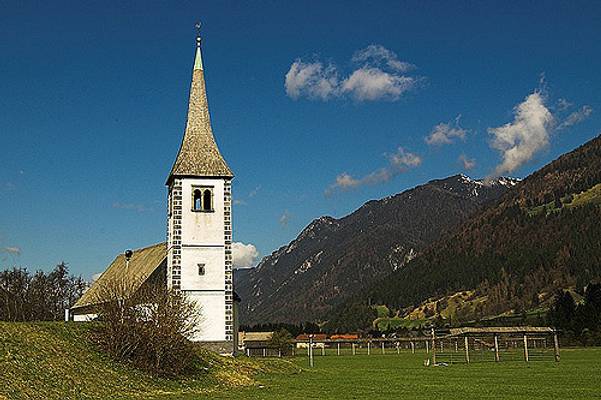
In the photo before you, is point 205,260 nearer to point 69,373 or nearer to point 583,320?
point 69,373

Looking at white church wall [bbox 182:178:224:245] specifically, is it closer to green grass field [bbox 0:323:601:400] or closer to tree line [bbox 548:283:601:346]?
green grass field [bbox 0:323:601:400]

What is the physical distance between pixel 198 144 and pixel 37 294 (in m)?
35.2

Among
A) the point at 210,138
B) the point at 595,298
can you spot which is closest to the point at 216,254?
the point at 210,138

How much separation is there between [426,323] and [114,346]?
16671cm

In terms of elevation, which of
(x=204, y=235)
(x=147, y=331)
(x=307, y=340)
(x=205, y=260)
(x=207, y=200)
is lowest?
(x=147, y=331)

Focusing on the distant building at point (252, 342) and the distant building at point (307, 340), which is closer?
the distant building at point (307, 340)

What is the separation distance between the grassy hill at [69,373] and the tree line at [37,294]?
39.5 m

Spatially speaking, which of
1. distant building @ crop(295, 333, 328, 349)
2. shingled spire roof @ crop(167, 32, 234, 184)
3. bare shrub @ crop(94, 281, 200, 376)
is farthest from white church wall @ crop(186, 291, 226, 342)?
bare shrub @ crop(94, 281, 200, 376)

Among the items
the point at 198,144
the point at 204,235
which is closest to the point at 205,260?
the point at 204,235

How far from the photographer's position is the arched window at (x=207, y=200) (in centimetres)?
5341

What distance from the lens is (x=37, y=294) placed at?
8112 cm

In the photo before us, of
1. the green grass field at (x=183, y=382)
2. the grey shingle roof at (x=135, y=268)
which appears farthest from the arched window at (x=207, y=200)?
the green grass field at (x=183, y=382)

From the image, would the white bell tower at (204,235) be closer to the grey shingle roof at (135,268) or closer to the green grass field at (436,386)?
the grey shingle roof at (135,268)

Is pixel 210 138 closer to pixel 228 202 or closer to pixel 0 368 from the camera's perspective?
pixel 228 202
